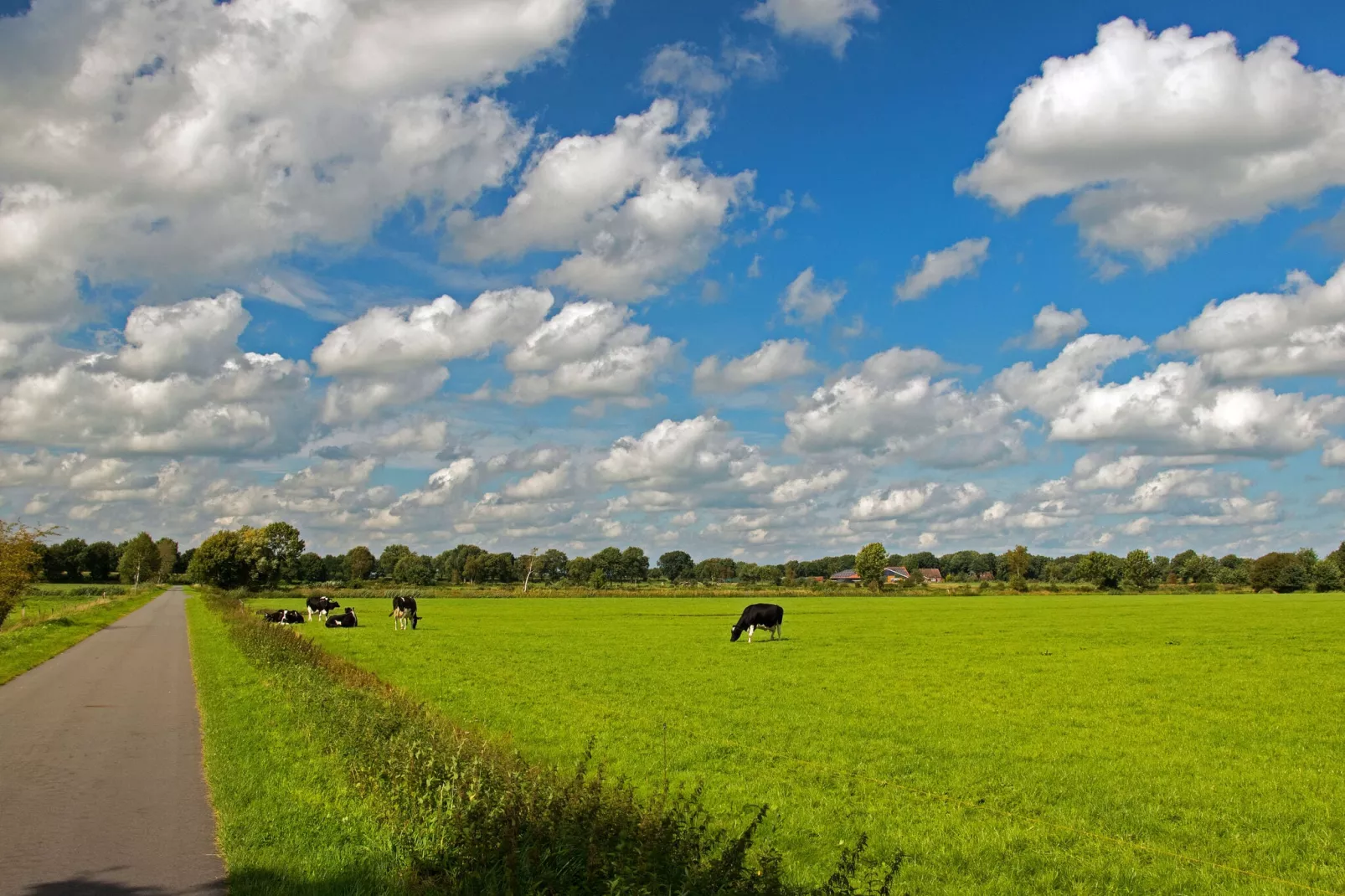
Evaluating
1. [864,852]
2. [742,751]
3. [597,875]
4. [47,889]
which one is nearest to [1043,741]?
[742,751]

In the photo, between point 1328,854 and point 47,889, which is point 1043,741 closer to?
point 1328,854

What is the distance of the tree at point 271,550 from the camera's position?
428 ft

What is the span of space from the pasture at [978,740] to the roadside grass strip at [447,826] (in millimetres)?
1935

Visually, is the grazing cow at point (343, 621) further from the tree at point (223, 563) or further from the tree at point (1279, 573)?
the tree at point (1279, 573)

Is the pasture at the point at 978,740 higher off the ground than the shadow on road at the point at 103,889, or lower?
lower

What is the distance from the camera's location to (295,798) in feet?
37.5

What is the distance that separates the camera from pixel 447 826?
9.05 metres

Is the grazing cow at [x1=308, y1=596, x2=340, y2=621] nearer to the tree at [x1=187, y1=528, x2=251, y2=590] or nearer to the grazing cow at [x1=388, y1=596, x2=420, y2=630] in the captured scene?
the grazing cow at [x1=388, y1=596, x2=420, y2=630]

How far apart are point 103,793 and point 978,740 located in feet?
48.2

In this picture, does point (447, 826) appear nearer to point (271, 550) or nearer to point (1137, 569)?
point (271, 550)

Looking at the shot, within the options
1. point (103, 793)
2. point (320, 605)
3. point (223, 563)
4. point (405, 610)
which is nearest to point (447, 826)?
point (103, 793)

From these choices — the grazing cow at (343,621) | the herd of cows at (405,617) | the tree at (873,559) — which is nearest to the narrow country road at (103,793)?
the herd of cows at (405,617)

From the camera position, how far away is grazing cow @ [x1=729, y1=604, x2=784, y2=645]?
45.1m

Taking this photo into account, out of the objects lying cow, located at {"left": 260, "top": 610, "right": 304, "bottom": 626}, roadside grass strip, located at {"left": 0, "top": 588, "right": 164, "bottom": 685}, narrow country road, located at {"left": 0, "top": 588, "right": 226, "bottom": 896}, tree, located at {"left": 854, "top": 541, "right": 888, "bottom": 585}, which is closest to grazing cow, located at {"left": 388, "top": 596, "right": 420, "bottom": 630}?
lying cow, located at {"left": 260, "top": 610, "right": 304, "bottom": 626}
